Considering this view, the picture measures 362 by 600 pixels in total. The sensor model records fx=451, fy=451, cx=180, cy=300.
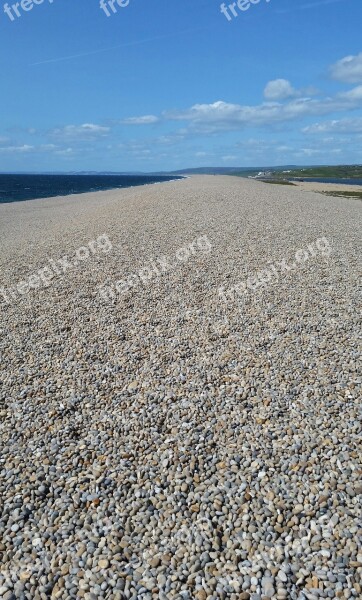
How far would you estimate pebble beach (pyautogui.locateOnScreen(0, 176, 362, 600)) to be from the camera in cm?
387

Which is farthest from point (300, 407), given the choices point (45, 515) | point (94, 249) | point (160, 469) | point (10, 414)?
point (94, 249)

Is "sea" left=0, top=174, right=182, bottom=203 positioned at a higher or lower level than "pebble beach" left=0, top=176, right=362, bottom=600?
higher

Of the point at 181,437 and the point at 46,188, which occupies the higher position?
the point at 46,188

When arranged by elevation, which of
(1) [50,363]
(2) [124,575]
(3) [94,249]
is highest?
(3) [94,249]

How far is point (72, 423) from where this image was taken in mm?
5801

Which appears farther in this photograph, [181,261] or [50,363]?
[181,261]

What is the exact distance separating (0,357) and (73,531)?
4.19 metres

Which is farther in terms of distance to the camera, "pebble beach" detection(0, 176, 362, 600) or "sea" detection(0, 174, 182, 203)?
"sea" detection(0, 174, 182, 203)

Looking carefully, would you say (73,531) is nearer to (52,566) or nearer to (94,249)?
(52,566)

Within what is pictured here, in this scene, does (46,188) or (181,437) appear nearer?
(181,437)

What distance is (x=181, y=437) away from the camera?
18.0 ft

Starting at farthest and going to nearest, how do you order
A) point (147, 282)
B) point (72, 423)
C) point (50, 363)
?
point (147, 282), point (50, 363), point (72, 423)

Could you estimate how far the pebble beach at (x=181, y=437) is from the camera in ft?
12.7

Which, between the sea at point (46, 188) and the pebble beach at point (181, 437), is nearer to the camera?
the pebble beach at point (181, 437)
